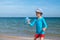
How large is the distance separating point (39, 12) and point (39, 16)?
0.67 ft

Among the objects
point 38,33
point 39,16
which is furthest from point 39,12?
point 38,33

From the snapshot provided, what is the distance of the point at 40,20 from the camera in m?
10.5

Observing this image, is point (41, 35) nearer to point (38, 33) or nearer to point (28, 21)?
point (38, 33)

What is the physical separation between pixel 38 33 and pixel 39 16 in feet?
2.39

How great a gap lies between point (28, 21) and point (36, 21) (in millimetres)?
453

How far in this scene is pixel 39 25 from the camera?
10.5 m

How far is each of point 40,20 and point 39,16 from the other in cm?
19

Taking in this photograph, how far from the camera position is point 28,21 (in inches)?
405

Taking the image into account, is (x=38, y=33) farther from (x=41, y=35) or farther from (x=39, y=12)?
(x=39, y=12)

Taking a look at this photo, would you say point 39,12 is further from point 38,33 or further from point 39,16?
point 38,33

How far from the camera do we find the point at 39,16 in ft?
34.3

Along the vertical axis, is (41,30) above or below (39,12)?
below

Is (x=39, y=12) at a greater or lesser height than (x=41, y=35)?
greater

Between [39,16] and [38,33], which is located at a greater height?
[39,16]
